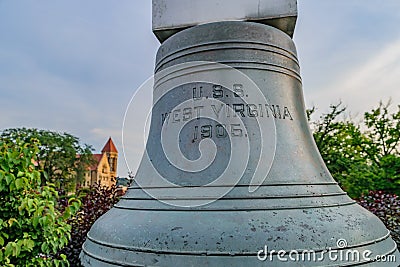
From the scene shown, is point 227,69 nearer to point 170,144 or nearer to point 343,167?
point 170,144

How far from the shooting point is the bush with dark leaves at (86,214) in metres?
3.42

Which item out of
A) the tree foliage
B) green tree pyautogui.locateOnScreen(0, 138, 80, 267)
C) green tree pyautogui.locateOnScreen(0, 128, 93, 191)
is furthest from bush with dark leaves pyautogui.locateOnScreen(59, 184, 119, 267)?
green tree pyautogui.locateOnScreen(0, 128, 93, 191)

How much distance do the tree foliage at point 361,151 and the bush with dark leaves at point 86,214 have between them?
815 cm

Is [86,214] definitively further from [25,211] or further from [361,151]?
[361,151]

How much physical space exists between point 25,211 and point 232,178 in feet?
5.43

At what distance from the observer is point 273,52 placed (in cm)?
180

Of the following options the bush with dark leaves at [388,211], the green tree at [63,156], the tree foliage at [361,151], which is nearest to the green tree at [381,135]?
the tree foliage at [361,151]

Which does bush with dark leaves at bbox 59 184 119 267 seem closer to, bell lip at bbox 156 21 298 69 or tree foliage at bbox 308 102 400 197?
bell lip at bbox 156 21 298 69

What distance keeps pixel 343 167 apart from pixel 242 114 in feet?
38.2

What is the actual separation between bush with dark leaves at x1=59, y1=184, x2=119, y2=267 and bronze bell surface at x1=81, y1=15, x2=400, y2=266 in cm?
193

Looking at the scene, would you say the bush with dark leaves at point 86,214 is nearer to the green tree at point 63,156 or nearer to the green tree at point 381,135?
→ the green tree at point 381,135

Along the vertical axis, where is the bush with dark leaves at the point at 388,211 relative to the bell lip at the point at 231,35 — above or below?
below

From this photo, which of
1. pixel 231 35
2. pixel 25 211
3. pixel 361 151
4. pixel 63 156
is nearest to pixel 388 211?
pixel 231 35

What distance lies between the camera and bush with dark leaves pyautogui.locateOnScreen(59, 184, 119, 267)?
342 cm
